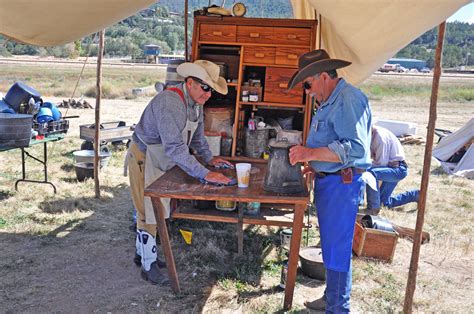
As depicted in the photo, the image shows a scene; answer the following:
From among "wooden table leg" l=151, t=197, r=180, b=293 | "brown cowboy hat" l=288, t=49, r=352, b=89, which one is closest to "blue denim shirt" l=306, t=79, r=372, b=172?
"brown cowboy hat" l=288, t=49, r=352, b=89

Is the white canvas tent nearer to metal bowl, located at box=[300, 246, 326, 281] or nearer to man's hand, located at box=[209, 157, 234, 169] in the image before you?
metal bowl, located at box=[300, 246, 326, 281]

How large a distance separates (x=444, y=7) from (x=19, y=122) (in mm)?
4777

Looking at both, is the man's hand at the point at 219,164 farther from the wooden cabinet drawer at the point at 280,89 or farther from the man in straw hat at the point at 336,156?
the wooden cabinet drawer at the point at 280,89

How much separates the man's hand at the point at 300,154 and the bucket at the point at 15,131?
3.93 metres

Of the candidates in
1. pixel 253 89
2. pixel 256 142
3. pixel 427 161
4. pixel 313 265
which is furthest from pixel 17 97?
pixel 427 161

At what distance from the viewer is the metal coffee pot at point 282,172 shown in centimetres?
314

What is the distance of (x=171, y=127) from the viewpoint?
11.3 ft

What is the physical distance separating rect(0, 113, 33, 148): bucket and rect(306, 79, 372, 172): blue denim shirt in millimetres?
3988

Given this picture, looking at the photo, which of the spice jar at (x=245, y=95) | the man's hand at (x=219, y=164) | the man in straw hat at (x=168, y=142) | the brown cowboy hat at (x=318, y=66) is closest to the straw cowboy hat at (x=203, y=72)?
the man in straw hat at (x=168, y=142)

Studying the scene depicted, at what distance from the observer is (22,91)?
6.75 meters

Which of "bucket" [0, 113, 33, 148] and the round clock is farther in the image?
"bucket" [0, 113, 33, 148]

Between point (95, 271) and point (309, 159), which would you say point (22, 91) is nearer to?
point (95, 271)

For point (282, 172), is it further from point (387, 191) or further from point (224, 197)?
point (387, 191)

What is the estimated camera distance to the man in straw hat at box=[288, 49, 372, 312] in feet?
9.41
